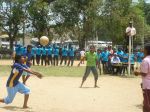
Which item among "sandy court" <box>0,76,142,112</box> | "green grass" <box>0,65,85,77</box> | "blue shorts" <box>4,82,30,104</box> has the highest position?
"blue shorts" <box>4,82,30,104</box>

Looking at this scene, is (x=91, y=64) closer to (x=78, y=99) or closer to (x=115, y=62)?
(x=78, y=99)

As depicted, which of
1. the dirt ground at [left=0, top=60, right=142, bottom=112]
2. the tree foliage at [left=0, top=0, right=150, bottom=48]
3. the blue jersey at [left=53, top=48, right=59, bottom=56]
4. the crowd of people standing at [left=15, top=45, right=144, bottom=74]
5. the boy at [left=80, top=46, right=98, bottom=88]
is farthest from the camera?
the tree foliage at [left=0, top=0, right=150, bottom=48]

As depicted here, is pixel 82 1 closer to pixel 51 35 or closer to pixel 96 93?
pixel 51 35

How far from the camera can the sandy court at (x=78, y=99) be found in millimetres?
12070

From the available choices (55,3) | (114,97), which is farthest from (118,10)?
(114,97)

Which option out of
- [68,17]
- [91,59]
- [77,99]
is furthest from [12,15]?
[77,99]

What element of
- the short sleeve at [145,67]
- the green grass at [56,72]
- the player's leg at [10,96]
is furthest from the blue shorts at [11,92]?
the green grass at [56,72]

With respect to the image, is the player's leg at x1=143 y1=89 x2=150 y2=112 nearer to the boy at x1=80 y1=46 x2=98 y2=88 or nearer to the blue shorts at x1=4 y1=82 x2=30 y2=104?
the blue shorts at x1=4 y1=82 x2=30 y2=104

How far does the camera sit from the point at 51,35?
53031mm

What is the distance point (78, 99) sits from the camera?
552 inches

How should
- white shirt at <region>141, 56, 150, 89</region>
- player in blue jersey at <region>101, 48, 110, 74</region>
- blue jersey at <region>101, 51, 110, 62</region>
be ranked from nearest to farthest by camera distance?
white shirt at <region>141, 56, 150, 89</region>
player in blue jersey at <region>101, 48, 110, 74</region>
blue jersey at <region>101, 51, 110, 62</region>

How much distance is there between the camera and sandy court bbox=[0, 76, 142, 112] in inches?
475

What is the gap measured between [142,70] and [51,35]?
45.0 metres

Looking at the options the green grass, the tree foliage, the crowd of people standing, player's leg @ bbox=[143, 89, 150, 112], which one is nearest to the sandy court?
the crowd of people standing
